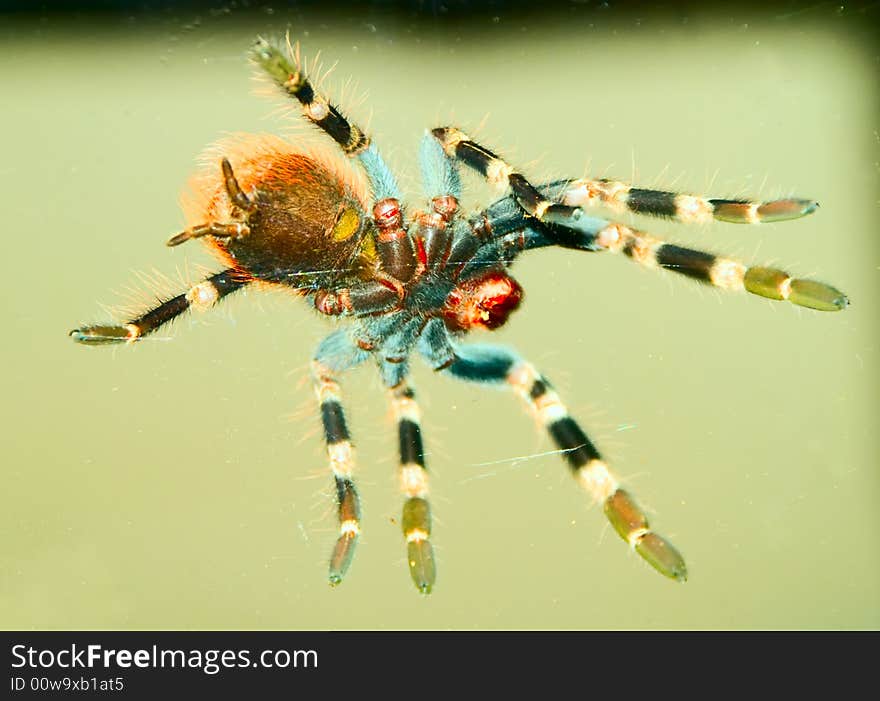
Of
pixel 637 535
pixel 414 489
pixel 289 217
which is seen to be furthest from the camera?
pixel 414 489

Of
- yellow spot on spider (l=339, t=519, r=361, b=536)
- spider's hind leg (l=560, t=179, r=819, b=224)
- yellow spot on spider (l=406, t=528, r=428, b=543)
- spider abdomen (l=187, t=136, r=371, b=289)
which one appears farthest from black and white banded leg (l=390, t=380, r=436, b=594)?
spider's hind leg (l=560, t=179, r=819, b=224)

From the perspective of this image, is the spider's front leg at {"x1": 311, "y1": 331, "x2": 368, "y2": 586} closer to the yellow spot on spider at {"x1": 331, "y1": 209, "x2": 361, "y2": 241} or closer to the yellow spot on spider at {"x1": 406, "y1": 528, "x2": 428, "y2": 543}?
the yellow spot on spider at {"x1": 406, "y1": 528, "x2": 428, "y2": 543}

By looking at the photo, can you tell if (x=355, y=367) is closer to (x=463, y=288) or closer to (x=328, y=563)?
(x=463, y=288)

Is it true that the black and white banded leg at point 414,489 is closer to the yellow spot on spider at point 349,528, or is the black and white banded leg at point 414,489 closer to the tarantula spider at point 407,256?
the tarantula spider at point 407,256

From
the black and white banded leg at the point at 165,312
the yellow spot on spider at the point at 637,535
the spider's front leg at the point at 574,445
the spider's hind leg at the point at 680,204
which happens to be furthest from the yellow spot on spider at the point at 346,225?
the yellow spot on spider at the point at 637,535

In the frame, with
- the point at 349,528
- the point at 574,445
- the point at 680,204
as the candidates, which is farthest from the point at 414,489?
the point at 680,204

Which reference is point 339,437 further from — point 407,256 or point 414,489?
point 407,256

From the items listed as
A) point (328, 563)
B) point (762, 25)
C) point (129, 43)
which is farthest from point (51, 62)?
point (762, 25)
